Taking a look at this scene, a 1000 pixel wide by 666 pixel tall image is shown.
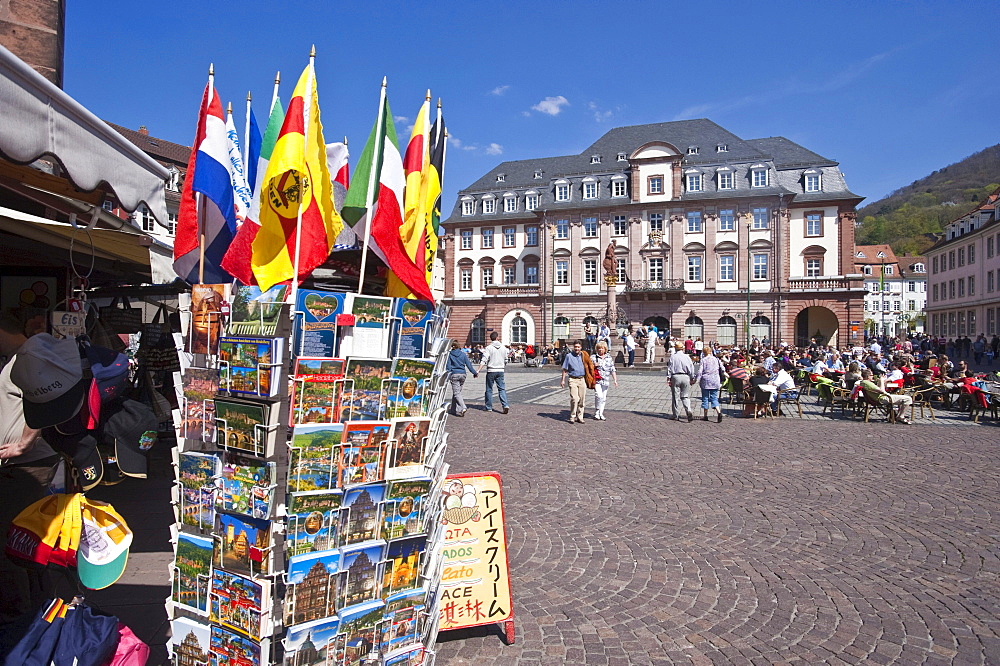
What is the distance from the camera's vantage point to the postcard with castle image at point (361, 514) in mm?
2920

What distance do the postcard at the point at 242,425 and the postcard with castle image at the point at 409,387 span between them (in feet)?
1.96

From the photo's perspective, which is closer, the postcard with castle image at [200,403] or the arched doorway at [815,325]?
the postcard with castle image at [200,403]

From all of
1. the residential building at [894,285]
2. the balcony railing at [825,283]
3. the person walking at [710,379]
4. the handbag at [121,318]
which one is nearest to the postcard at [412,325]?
the handbag at [121,318]

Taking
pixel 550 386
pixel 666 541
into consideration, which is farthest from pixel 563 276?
pixel 666 541

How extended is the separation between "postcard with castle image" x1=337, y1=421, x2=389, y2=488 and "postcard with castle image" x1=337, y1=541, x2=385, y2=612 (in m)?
0.34

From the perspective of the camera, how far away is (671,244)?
156ft

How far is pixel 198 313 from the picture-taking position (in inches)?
120

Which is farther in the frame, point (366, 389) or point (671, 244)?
point (671, 244)

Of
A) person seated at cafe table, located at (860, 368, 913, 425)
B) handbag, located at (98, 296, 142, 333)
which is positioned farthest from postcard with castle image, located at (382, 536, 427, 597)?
person seated at cafe table, located at (860, 368, 913, 425)

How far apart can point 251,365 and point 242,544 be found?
84 centimetres

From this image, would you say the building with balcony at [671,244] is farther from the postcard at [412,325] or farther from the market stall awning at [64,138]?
the postcard at [412,325]

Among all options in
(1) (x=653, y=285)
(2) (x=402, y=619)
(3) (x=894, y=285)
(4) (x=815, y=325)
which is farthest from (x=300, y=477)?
(3) (x=894, y=285)

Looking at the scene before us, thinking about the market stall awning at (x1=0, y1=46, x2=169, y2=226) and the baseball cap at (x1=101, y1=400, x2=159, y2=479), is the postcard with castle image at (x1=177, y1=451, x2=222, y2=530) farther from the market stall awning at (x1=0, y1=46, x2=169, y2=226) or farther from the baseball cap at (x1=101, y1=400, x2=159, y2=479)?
the market stall awning at (x1=0, y1=46, x2=169, y2=226)

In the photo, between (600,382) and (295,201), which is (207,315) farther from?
(600,382)
